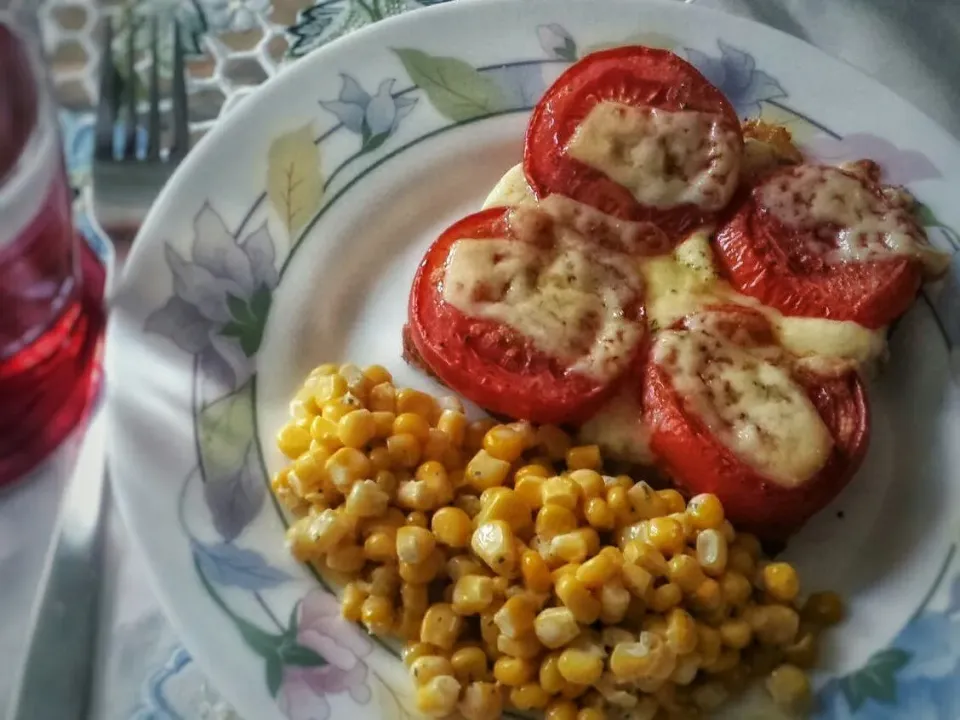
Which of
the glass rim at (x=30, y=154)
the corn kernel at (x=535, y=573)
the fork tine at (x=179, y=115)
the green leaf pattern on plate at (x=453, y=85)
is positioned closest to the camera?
the glass rim at (x=30, y=154)

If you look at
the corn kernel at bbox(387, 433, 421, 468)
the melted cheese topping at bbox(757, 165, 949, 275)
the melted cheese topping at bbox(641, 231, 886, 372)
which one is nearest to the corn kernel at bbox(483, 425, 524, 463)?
the corn kernel at bbox(387, 433, 421, 468)

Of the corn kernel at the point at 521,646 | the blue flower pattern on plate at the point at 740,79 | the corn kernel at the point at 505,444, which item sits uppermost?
the blue flower pattern on plate at the point at 740,79

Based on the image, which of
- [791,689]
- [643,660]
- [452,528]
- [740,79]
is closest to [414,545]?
[452,528]

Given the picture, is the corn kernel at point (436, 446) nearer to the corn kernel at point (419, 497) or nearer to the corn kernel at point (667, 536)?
the corn kernel at point (419, 497)

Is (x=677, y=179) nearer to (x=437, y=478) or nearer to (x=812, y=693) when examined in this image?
(x=437, y=478)

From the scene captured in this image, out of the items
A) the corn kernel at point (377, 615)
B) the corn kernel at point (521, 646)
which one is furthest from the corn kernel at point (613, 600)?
the corn kernel at point (377, 615)

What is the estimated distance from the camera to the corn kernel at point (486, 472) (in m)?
1.69

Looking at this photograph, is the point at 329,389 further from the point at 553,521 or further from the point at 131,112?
the point at 131,112

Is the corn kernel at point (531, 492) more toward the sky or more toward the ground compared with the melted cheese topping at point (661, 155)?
more toward the ground

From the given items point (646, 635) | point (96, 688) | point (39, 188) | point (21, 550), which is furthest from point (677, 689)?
point (39, 188)

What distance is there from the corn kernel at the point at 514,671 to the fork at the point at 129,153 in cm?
107

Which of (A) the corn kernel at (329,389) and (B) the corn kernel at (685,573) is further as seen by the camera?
(A) the corn kernel at (329,389)

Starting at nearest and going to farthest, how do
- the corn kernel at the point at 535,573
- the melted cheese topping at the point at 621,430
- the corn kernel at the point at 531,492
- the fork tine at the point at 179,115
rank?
the corn kernel at the point at 535,573 → the corn kernel at the point at 531,492 → the melted cheese topping at the point at 621,430 → the fork tine at the point at 179,115

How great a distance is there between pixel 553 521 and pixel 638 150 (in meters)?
0.74
